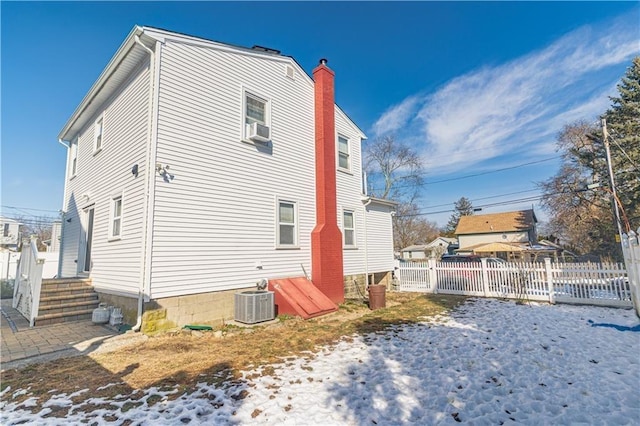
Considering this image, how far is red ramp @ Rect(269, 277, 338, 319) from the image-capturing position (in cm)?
808

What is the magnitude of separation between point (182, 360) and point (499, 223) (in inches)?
1748

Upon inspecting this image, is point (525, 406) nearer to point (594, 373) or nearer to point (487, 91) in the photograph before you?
point (594, 373)

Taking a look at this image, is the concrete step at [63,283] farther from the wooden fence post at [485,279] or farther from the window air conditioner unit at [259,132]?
the wooden fence post at [485,279]

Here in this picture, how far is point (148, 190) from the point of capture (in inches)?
257

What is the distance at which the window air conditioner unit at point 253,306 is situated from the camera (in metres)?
7.15

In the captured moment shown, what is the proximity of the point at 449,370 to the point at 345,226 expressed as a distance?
8.12 meters

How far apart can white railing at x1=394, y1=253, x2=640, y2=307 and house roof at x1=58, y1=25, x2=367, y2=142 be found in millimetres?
10067

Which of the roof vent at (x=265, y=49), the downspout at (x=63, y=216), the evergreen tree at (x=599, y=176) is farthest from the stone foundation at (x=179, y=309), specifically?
the evergreen tree at (x=599, y=176)

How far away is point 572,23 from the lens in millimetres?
10586

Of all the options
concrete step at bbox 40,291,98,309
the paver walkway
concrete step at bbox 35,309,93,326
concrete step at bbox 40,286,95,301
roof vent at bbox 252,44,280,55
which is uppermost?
roof vent at bbox 252,44,280,55

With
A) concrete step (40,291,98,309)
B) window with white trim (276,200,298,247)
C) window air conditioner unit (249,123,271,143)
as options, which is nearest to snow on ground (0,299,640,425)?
window with white trim (276,200,298,247)

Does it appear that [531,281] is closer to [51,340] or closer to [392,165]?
[51,340]

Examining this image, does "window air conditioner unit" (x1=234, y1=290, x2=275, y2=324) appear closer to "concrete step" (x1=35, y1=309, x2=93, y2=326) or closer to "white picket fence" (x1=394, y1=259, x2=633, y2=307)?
"concrete step" (x1=35, y1=309, x2=93, y2=326)

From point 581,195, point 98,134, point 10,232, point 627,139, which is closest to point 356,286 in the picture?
point 98,134
